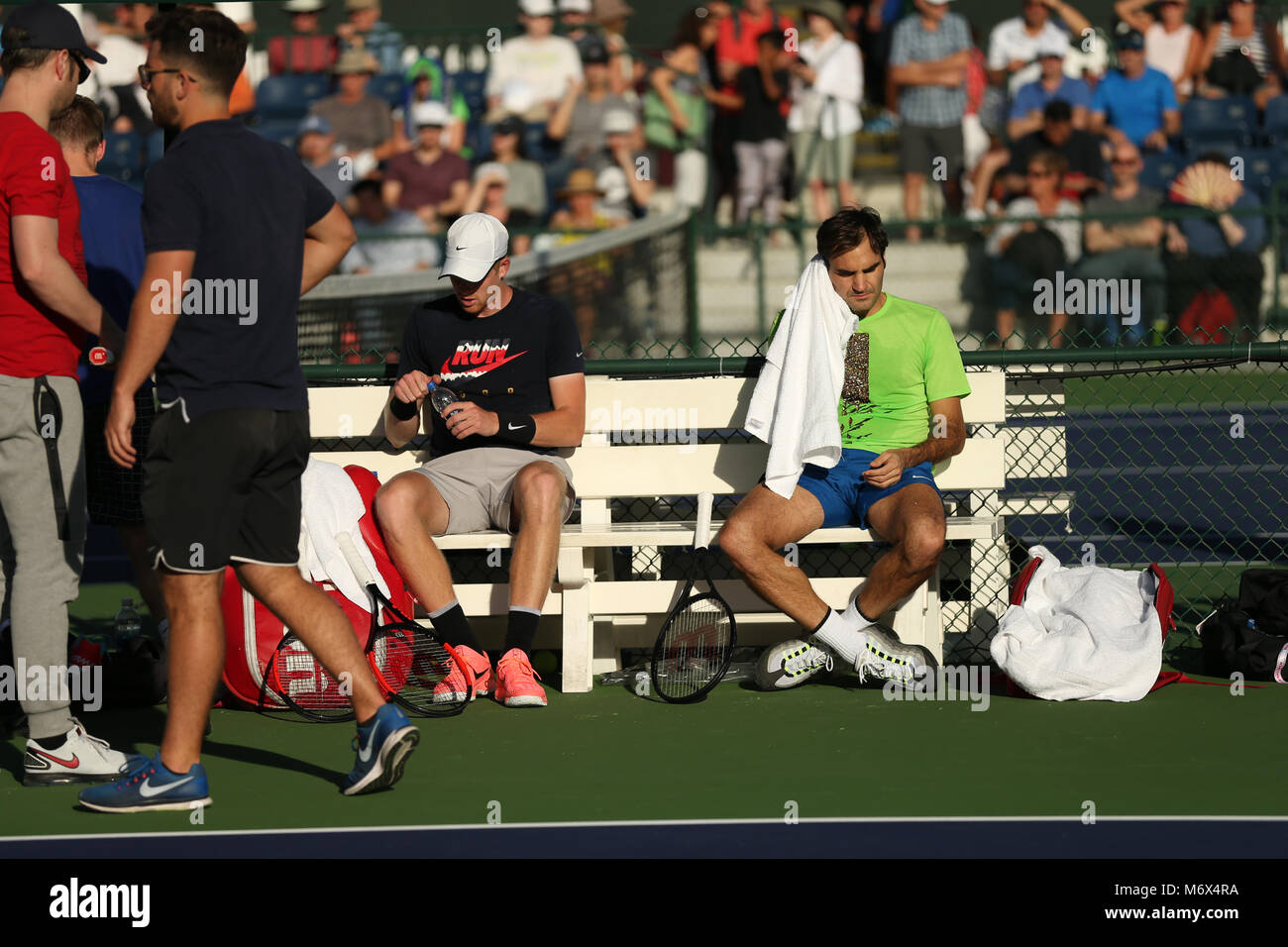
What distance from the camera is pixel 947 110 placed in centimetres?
1490

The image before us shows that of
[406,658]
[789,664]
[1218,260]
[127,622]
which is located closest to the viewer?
[406,658]

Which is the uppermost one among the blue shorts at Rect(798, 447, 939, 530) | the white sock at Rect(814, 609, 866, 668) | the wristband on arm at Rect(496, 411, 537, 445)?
the wristband on arm at Rect(496, 411, 537, 445)

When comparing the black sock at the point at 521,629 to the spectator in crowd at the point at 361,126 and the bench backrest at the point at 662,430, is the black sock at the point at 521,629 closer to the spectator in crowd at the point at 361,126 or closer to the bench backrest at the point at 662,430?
the bench backrest at the point at 662,430

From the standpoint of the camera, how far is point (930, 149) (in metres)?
15.0

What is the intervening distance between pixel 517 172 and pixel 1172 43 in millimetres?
6457

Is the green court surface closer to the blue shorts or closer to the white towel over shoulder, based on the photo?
the blue shorts

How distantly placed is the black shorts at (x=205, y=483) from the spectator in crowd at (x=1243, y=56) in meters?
13.5

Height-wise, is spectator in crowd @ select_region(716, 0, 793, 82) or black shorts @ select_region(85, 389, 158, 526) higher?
spectator in crowd @ select_region(716, 0, 793, 82)

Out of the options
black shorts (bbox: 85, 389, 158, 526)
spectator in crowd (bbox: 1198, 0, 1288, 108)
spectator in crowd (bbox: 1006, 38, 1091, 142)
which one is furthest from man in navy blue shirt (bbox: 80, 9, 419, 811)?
spectator in crowd (bbox: 1198, 0, 1288, 108)

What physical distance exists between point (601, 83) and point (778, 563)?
9.50 metres

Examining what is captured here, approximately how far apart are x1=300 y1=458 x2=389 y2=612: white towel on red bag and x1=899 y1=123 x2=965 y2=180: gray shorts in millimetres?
10111

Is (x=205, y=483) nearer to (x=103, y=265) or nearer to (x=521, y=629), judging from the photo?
(x=103, y=265)

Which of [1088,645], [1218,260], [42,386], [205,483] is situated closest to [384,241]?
[1218,260]

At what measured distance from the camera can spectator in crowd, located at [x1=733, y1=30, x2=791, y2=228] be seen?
48.6 feet
